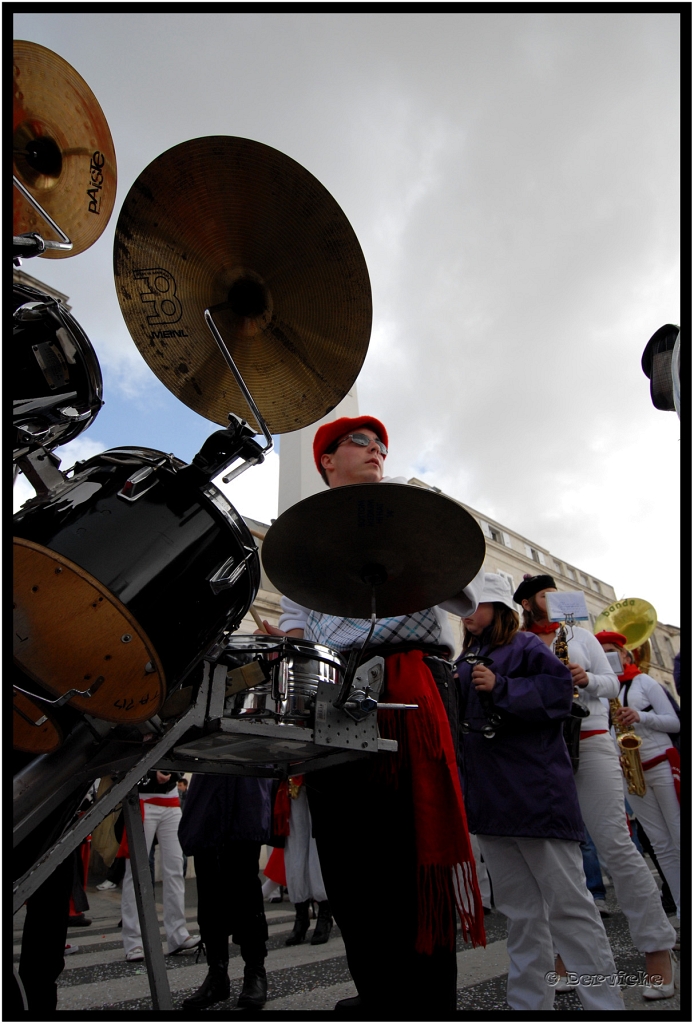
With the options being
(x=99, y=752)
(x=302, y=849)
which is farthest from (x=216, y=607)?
(x=302, y=849)

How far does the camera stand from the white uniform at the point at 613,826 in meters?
2.73

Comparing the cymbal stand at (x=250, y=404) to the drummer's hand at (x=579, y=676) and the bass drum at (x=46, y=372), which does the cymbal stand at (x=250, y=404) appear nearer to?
the bass drum at (x=46, y=372)

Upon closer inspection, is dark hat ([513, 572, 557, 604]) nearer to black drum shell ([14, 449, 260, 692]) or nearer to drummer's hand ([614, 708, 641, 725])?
drummer's hand ([614, 708, 641, 725])

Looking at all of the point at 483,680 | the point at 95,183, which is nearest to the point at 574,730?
the point at 483,680

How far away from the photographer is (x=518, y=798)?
2.50 meters

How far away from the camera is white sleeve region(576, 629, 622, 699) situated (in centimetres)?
372

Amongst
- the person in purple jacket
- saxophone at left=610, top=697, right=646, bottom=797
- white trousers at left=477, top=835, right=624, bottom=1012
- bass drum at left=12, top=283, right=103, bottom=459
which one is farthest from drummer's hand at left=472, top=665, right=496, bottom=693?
saxophone at left=610, top=697, right=646, bottom=797

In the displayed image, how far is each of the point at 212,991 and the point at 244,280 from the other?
2.96 metres

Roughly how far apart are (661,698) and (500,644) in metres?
2.87

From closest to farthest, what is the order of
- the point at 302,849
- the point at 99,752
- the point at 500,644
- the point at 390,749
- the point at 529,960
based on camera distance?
1. the point at 99,752
2. the point at 390,749
3. the point at 529,960
4. the point at 500,644
5. the point at 302,849

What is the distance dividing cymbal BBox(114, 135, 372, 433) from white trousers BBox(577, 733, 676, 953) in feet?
8.09

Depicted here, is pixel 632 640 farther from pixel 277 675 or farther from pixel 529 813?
pixel 277 675

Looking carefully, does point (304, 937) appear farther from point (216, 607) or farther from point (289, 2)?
point (289, 2)

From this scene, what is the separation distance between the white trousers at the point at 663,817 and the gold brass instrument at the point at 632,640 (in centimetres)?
13
